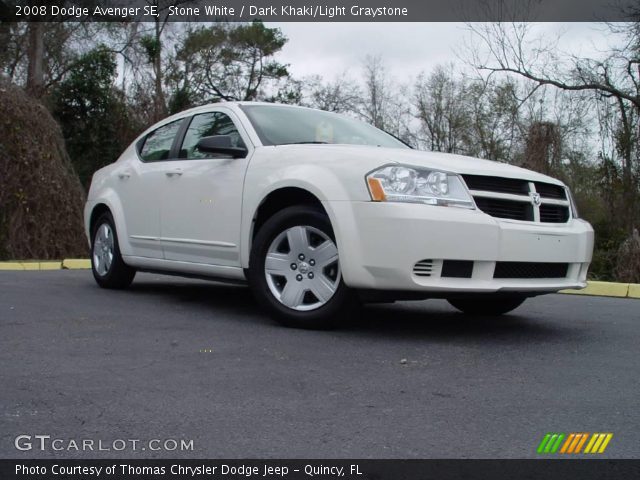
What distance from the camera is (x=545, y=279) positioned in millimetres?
4711

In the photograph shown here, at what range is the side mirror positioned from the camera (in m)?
5.28

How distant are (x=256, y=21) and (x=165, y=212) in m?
35.0

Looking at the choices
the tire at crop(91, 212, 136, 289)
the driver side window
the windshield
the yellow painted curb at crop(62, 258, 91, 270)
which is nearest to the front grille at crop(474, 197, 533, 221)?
the windshield

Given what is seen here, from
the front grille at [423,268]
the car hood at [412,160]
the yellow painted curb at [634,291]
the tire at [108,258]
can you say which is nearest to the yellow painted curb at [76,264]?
the tire at [108,258]

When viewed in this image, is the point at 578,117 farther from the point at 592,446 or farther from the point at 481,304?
the point at 592,446

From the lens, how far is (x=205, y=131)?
6.07 metres

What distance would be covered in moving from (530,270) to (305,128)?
77.9 inches

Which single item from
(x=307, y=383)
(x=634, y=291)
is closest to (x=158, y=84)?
(x=634, y=291)

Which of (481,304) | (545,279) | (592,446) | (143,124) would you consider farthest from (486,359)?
(143,124)

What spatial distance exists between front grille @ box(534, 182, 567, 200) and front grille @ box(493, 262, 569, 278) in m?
0.48

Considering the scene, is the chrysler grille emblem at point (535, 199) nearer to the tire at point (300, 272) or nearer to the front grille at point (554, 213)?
the front grille at point (554, 213)

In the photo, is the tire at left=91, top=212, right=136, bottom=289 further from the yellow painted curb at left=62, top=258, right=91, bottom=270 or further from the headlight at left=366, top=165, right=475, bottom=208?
the yellow painted curb at left=62, top=258, right=91, bottom=270

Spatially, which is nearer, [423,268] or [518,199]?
[423,268]
